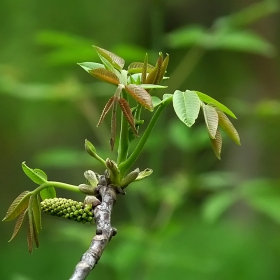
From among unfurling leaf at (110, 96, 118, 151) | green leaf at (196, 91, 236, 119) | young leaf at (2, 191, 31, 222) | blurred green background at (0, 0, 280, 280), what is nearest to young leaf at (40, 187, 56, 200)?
young leaf at (2, 191, 31, 222)

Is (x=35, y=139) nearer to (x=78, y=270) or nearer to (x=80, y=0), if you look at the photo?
(x=80, y=0)

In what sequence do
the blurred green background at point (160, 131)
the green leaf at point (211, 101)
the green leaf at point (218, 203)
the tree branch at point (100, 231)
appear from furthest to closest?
1. the blurred green background at point (160, 131)
2. the green leaf at point (218, 203)
3. the green leaf at point (211, 101)
4. the tree branch at point (100, 231)

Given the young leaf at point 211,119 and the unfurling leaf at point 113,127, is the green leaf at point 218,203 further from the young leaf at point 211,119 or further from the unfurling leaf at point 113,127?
the unfurling leaf at point 113,127

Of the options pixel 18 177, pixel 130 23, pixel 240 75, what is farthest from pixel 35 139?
pixel 240 75

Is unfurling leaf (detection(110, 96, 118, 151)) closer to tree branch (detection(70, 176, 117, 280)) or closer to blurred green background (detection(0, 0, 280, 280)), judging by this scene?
tree branch (detection(70, 176, 117, 280))

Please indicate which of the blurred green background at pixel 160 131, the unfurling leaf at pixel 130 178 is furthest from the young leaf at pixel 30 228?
the blurred green background at pixel 160 131
